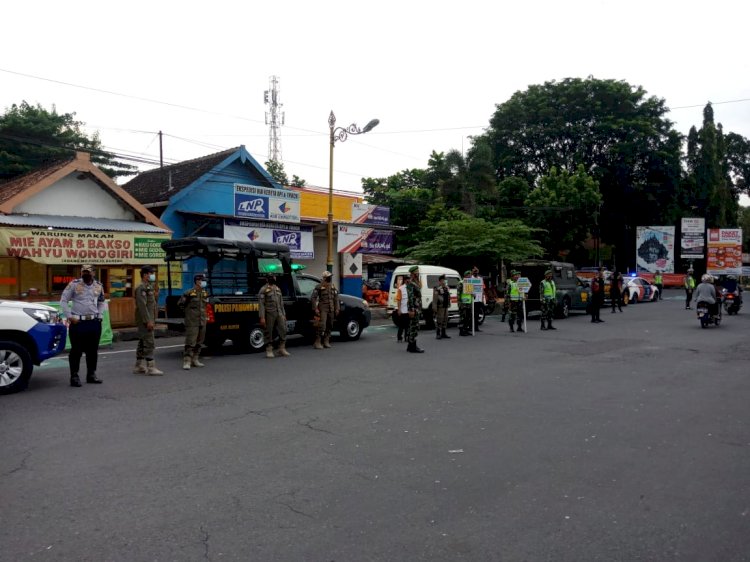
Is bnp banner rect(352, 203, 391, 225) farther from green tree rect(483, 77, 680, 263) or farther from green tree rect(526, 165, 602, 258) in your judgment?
green tree rect(483, 77, 680, 263)

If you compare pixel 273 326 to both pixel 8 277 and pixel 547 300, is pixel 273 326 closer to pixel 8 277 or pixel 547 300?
pixel 547 300

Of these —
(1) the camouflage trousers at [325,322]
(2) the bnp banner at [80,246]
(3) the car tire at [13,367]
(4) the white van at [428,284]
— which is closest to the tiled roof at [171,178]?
(2) the bnp banner at [80,246]

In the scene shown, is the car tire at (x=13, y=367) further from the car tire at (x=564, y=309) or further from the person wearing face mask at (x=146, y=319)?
the car tire at (x=564, y=309)

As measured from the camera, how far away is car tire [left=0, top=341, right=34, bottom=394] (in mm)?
8453

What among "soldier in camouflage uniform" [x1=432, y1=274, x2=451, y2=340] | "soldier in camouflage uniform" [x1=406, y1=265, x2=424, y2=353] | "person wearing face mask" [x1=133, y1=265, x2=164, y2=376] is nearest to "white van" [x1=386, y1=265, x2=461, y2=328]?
"soldier in camouflage uniform" [x1=432, y1=274, x2=451, y2=340]

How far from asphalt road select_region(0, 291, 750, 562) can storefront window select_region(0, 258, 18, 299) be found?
8196 millimetres

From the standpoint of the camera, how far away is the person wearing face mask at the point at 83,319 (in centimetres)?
905

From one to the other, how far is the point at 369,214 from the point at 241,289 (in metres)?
14.1

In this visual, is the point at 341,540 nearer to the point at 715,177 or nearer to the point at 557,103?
the point at 557,103

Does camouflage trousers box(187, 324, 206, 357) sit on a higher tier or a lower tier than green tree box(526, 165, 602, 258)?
lower

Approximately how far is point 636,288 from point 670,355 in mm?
21016

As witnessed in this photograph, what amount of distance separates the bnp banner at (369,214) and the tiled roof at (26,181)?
37.7 ft

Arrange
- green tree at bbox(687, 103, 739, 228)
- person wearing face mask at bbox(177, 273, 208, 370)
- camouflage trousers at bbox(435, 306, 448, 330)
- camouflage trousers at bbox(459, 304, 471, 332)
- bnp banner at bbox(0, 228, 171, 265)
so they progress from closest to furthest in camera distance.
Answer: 1. person wearing face mask at bbox(177, 273, 208, 370)
2. bnp banner at bbox(0, 228, 171, 265)
3. camouflage trousers at bbox(435, 306, 448, 330)
4. camouflage trousers at bbox(459, 304, 471, 332)
5. green tree at bbox(687, 103, 739, 228)

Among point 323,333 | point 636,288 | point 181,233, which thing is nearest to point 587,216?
point 636,288
